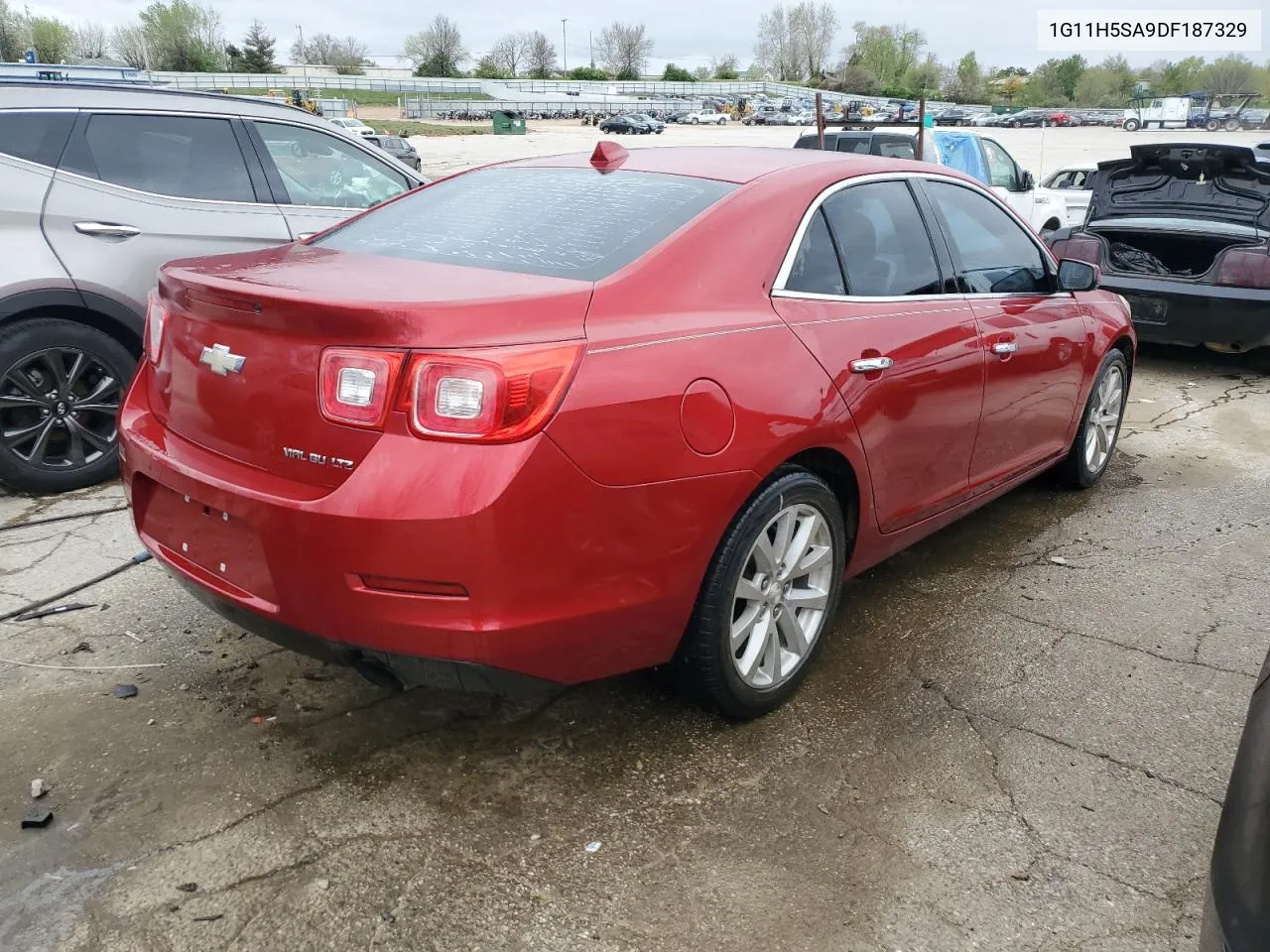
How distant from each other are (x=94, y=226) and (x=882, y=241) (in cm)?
350

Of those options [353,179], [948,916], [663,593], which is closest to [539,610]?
[663,593]

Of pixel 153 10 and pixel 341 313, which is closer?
pixel 341 313

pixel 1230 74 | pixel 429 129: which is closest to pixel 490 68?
pixel 429 129

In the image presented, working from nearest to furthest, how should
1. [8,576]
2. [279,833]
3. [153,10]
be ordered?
[279,833]
[8,576]
[153,10]

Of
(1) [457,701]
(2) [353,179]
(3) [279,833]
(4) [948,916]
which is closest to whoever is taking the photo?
(4) [948,916]

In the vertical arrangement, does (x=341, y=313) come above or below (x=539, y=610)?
above

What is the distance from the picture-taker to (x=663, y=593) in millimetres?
2549

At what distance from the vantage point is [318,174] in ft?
18.1

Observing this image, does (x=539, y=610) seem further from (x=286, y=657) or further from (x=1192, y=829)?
(x=1192, y=829)

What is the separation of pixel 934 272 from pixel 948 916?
2.14 metres

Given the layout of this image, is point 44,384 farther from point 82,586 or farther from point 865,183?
point 865,183

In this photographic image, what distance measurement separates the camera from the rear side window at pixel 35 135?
457cm

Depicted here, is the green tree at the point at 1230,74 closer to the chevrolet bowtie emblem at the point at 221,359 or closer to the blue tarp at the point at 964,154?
the blue tarp at the point at 964,154

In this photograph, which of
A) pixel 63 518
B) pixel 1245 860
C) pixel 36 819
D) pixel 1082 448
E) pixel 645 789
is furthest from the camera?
pixel 1082 448
